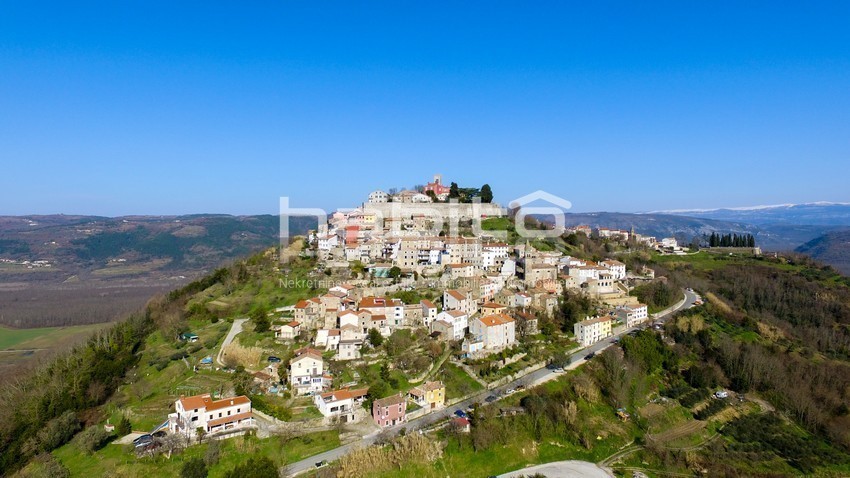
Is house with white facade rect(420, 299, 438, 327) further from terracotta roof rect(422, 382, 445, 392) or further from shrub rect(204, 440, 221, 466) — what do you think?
shrub rect(204, 440, 221, 466)

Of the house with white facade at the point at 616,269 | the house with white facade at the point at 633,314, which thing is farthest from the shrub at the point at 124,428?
the house with white facade at the point at 616,269

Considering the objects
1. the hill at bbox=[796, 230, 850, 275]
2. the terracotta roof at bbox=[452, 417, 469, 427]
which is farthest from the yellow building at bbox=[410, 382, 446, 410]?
the hill at bbox=[796, 230, 850, 275]

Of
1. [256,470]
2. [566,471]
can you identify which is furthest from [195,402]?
[566,471]

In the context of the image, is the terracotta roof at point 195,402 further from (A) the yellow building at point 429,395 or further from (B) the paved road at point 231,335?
(A) the yellow building at point 429,395

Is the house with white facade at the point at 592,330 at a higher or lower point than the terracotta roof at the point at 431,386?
higher

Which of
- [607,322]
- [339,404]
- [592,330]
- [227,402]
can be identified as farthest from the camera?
[607,322]

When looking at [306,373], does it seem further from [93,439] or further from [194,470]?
[93,439]
